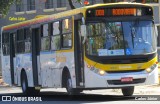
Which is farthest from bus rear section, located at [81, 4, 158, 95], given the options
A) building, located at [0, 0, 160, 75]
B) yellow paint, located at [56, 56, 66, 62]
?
building, located at [0, 0, 160, 75]

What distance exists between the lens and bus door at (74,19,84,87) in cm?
1798

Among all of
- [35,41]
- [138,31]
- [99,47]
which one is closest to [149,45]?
[138,31]

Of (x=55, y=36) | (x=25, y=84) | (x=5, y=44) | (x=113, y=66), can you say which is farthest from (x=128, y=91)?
(x=5, y=44)

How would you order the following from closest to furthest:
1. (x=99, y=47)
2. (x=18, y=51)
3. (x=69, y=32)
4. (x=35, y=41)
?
1. (x=99, y=47)
2. (x=69, y=32)
3. (x=35, y=41)
4. (x=18, y=51)

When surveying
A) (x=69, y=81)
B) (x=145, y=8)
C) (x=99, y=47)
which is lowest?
(x=69, y=81)

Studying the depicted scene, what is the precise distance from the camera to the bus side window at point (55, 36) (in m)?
19.8

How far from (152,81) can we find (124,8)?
8.47 feet

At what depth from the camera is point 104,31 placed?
17.7m

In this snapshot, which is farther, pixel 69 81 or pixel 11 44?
pixel 11 44

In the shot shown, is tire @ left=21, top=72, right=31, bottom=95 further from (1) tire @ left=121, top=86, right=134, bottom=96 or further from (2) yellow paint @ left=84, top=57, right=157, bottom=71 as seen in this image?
(2) yellow paint @ left=84, top=57, right=157, bottom=71

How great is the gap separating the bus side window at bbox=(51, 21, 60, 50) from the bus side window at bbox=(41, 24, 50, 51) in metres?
0.53

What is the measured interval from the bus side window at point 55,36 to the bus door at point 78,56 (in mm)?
1679

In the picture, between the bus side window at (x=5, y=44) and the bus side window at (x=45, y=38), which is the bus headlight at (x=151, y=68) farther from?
the bus side window at (x=5, y=44)

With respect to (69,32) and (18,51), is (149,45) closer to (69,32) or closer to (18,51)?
(69,32)
